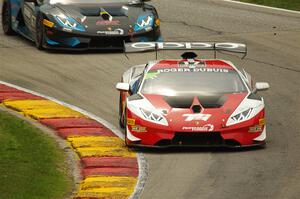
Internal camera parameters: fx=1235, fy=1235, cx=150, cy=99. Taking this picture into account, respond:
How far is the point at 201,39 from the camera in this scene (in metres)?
27.8

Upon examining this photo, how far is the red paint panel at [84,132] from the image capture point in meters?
18.8

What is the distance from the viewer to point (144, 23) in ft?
83.9

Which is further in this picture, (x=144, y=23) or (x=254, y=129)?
(x=144, y=23)

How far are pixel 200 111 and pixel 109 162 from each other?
162cm

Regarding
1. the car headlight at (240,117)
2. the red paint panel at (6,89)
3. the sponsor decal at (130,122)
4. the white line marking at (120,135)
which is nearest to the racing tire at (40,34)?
the white line marking at (120,135)

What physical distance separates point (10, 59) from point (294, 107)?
22.9 ft

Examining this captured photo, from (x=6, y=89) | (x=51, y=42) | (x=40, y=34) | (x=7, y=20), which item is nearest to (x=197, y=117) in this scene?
(x=6, y=89)

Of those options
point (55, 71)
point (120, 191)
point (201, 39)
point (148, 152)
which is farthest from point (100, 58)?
point (120, 191)

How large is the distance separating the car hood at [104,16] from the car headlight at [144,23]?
0.22 feet

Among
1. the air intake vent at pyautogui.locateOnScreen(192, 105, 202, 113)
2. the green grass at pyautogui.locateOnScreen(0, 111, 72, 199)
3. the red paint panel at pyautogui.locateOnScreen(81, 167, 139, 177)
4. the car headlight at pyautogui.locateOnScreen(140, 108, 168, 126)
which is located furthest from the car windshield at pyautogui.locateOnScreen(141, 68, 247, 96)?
the red paint panel at pyautogui.locateOnScreen(81, 167, 139, 177)

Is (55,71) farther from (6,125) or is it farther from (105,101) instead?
(6,125)

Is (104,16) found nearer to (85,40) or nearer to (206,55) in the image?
(85,40)

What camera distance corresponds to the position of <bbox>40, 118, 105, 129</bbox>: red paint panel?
1936cm

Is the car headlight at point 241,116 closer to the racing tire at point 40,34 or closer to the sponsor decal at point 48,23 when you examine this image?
the sponsor decal at point 48,23
